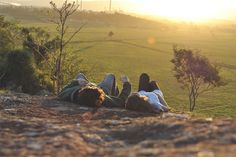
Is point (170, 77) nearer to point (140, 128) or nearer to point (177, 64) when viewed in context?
point (177, 64)

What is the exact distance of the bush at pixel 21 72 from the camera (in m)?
27.4

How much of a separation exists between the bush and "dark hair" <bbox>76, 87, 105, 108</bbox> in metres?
17.6

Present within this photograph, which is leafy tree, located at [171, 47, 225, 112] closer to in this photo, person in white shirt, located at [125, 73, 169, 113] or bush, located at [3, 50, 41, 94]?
bush, located at [3, 50, 41, 94]

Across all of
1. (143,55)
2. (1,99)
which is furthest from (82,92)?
(143,55)

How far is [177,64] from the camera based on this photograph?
44.2m

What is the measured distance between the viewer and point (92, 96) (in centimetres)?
981

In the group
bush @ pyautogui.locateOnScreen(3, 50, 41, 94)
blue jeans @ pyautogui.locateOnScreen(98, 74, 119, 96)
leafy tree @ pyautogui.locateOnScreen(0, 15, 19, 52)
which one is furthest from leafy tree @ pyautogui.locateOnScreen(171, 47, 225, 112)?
blue jeans @ pyautogui.locateOnScreen(98, 74, 119, 96)

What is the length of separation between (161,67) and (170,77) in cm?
950

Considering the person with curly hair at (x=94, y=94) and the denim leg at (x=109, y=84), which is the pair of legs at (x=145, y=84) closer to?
the person with curly hair at (x=94, y=94)

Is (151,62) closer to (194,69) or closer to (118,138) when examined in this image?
(194,69)

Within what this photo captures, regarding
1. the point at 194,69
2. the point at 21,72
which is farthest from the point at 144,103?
the point at 194,69

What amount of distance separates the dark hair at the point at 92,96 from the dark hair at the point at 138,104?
0.60 m

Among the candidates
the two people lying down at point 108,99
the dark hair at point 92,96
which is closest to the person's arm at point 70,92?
the two people lying down at point 108,99

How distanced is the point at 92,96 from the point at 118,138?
370cm
